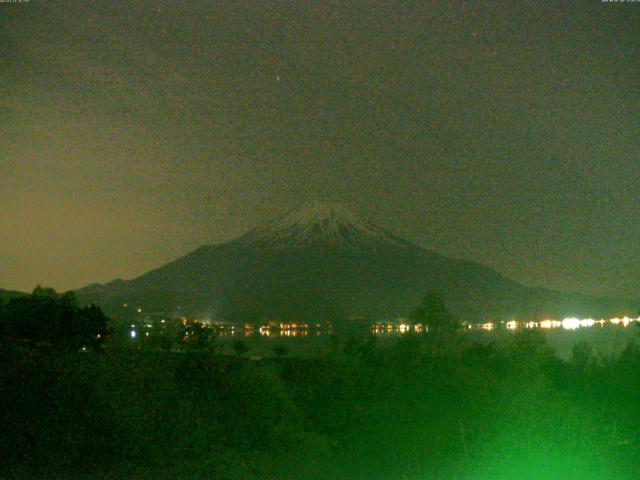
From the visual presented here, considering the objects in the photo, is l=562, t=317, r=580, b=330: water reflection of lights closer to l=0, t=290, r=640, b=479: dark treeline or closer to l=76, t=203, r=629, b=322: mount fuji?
l=76, t=203, r=629, b=322: mount fuji

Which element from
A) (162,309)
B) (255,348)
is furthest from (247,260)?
(255,348)

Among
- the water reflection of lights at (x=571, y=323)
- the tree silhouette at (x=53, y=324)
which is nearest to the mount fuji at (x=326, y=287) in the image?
the water reflection of lights at (x=571, y=323)

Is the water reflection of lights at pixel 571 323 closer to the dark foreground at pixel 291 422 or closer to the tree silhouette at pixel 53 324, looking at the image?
the tree silhouette at pixel 53 324

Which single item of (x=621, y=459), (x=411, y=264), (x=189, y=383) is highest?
(x=411, y=264)

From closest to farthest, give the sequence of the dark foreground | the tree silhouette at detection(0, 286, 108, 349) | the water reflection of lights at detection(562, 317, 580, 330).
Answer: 1. the dark foreground
2. the tree silhouette at detection(0, 286, 108, 349)
3. the water reflection of lights at detection(562, 317, 580, 330)

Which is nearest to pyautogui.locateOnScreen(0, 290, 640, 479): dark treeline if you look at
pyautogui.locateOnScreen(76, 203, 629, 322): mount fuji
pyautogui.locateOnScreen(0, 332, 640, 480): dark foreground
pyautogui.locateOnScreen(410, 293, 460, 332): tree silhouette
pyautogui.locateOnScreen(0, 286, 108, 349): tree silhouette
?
pyautogui.locateOnScreen(0, 332, 640, 480): dark foreground

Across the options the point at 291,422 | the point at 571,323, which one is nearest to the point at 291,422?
the point at 291,422

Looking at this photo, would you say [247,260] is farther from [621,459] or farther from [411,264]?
[621,459]
